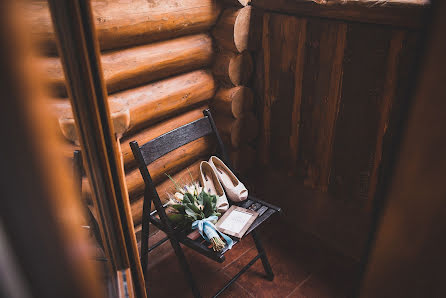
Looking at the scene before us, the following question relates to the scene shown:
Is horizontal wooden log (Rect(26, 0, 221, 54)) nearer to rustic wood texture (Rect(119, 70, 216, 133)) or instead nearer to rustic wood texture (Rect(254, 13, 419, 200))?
rustic wood texture (Rect(119, 70, 216, 133))

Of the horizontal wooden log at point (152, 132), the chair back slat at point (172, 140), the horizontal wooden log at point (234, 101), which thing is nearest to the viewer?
the chair back slat at point (172, 140)

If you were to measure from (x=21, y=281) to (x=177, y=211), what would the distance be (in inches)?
73.7

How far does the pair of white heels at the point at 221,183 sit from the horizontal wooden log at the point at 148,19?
38.6 inches

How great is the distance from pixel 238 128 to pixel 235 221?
1000mm

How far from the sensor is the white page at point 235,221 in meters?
2.00

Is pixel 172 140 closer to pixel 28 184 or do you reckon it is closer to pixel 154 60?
pixel 154 60

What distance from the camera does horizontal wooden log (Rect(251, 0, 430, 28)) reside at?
1781 mm

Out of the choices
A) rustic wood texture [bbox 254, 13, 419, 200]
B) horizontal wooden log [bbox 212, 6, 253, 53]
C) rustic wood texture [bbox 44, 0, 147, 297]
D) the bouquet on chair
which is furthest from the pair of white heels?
rustic wood texture [bbox 44, 0, 147, 297]

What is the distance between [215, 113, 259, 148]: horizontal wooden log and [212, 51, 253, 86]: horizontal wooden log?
1.04ft

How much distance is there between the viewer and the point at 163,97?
239 cm

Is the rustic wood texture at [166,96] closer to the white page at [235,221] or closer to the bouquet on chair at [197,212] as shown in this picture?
the bouquet on chair at [197,212]

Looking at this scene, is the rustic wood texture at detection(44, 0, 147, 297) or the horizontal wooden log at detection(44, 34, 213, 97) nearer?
the rustic wood texture at detection(44, 0, 147, 297)

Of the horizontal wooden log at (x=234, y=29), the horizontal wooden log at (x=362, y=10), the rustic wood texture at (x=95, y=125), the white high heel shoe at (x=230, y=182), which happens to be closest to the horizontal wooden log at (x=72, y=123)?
the rustic wood texture at (x=95, y=125)

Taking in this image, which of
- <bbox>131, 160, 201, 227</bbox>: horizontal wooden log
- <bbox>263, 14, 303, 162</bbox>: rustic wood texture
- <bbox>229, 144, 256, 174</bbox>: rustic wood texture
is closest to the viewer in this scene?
<bbox>263, 14, 303, 162</bbox>: rustic wood texture
